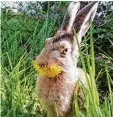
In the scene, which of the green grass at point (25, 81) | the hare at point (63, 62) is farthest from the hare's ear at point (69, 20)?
the green grass at point (25, 81)

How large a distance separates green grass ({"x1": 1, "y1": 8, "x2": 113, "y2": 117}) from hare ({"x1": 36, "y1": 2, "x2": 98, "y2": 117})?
7cm

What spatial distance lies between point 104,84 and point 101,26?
577 millimetres

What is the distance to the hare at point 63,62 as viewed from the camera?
204 centimetres

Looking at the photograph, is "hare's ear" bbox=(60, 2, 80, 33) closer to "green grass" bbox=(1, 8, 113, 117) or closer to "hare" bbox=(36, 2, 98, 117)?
"hare" bbox=(36, 2, 98, 117)

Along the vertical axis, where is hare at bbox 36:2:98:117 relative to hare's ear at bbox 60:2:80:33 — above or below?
below

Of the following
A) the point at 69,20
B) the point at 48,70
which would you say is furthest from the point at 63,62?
the point at 69,20

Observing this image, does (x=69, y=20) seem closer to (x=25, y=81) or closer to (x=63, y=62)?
(x=63, y=62)

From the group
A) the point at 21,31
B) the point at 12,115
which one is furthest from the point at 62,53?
the point at 21,31

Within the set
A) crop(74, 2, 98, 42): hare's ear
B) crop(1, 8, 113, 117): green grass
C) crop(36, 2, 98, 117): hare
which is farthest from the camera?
crop(74, 2, 98, 42): hare's ear

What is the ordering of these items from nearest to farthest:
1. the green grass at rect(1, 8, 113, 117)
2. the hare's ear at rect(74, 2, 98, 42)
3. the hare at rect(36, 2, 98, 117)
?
the green grass at rect(1, 8, 113, 117) < the hare at rect(36, 2, 98, 117) < the hare's ear at rect(74, 2, 98, 42)

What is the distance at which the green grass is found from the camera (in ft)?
6.25

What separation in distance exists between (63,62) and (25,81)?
68 cm

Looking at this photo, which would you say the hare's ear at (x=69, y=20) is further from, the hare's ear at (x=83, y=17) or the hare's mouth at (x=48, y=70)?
the hare's mouth at (x=48, y=70)

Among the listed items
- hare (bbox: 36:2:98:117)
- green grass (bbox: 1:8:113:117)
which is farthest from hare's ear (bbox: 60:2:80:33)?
green grass (bbox: 1:8:113:117)
